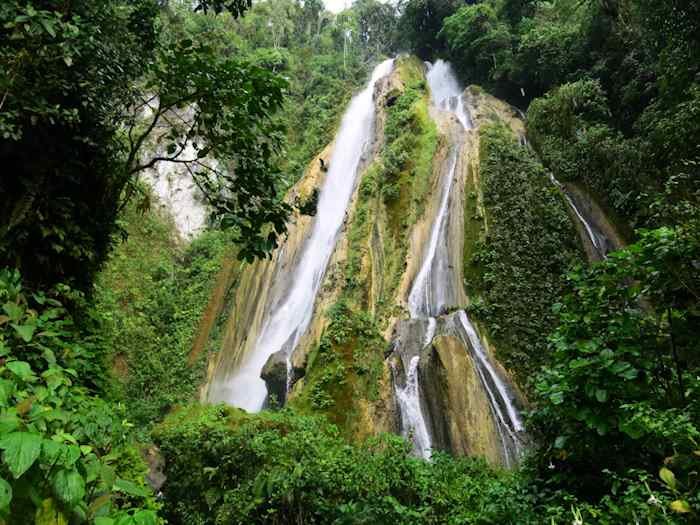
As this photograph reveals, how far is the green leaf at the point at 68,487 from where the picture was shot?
4.64 feet

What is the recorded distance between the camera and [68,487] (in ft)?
4.67

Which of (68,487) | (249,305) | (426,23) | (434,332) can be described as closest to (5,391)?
(68,487)

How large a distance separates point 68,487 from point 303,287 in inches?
551

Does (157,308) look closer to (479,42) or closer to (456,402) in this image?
(456,402)

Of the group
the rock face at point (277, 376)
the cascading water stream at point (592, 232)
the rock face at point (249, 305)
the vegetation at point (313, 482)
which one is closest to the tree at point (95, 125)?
the vegetation at point (313, 482)

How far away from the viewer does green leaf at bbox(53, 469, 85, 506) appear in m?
1.41

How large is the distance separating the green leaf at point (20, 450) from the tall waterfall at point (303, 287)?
11.1m

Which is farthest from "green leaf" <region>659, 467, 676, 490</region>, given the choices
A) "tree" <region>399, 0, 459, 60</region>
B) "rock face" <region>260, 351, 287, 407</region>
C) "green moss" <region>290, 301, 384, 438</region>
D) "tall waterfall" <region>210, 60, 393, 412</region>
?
"tree" <region>399, 0, 459, 60</region>

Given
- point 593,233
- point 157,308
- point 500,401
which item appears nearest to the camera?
point 500,401

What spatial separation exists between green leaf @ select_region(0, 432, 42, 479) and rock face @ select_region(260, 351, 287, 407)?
34.6 ft

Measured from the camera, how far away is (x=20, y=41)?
3.19 m

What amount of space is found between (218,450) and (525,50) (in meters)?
18.4

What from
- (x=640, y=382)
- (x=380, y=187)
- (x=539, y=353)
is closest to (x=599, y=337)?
(x=640, y=382)

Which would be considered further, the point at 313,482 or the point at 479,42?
the point at 479,42
